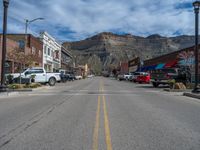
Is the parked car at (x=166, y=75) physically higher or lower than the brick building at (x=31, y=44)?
lower

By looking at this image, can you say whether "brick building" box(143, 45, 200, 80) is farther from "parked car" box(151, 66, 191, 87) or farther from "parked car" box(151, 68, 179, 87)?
"parked car" box(151, 68, 179, 87)

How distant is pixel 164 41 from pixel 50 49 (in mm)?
132760

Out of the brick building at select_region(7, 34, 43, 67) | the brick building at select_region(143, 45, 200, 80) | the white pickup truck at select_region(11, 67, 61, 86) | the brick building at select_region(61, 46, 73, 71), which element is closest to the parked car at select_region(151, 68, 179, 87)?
the brick building at select_region(143, 45, 200, 80)

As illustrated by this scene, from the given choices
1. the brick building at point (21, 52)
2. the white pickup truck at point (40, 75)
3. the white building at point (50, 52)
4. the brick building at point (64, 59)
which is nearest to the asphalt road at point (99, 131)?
the white pickup truck at point (40, 75)

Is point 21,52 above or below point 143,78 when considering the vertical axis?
above

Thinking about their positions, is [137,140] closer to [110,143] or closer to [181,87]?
[110,143]

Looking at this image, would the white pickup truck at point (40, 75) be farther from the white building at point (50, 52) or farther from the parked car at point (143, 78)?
the white building at point (50, 52)

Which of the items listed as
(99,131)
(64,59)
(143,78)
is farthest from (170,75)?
(64,59)

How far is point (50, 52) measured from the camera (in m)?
74.6

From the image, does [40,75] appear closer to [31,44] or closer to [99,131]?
[31,44]

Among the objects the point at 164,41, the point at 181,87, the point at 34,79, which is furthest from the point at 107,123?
the point at 164,41

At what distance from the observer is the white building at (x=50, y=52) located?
67.4m

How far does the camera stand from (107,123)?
9867 millimetres

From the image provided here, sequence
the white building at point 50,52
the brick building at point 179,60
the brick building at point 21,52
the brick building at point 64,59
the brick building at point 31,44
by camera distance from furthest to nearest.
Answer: the brick building at point 64,59, the white building at point 50,52, the brick building at point 31,44, the brick building at point 179,60, the brick building at point 21,52
